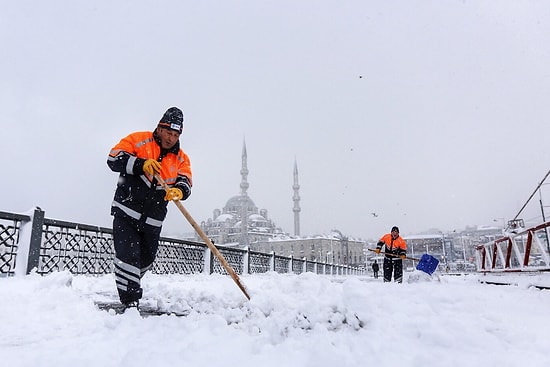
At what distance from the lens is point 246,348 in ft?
6.54

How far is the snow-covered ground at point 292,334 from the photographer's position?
1.79m

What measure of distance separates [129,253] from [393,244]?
8138mm

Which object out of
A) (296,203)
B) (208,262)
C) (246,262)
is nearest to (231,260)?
(246,262)

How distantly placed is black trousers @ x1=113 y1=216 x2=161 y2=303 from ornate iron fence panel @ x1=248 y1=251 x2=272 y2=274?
9408mm

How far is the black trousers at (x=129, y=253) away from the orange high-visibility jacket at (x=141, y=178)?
78 mm

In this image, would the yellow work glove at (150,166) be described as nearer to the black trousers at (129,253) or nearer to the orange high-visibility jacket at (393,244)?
the black trousers at (129,253)

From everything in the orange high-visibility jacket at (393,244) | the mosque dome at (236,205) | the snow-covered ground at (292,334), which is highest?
the mosque dome at (236,205)

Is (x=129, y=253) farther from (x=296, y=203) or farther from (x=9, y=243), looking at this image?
(x=296, y=203)

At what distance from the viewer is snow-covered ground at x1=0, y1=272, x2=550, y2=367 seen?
1.79m

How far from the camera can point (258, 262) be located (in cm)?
1443

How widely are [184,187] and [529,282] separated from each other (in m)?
6.09

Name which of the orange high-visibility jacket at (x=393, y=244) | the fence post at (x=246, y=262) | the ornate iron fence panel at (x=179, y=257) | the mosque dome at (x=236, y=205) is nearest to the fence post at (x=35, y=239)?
the ornate iron fence panel at (x=179, y=257)

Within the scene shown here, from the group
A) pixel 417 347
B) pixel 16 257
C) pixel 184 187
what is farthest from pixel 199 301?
pixel 16 257

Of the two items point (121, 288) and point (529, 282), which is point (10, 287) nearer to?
point (121, 288)
